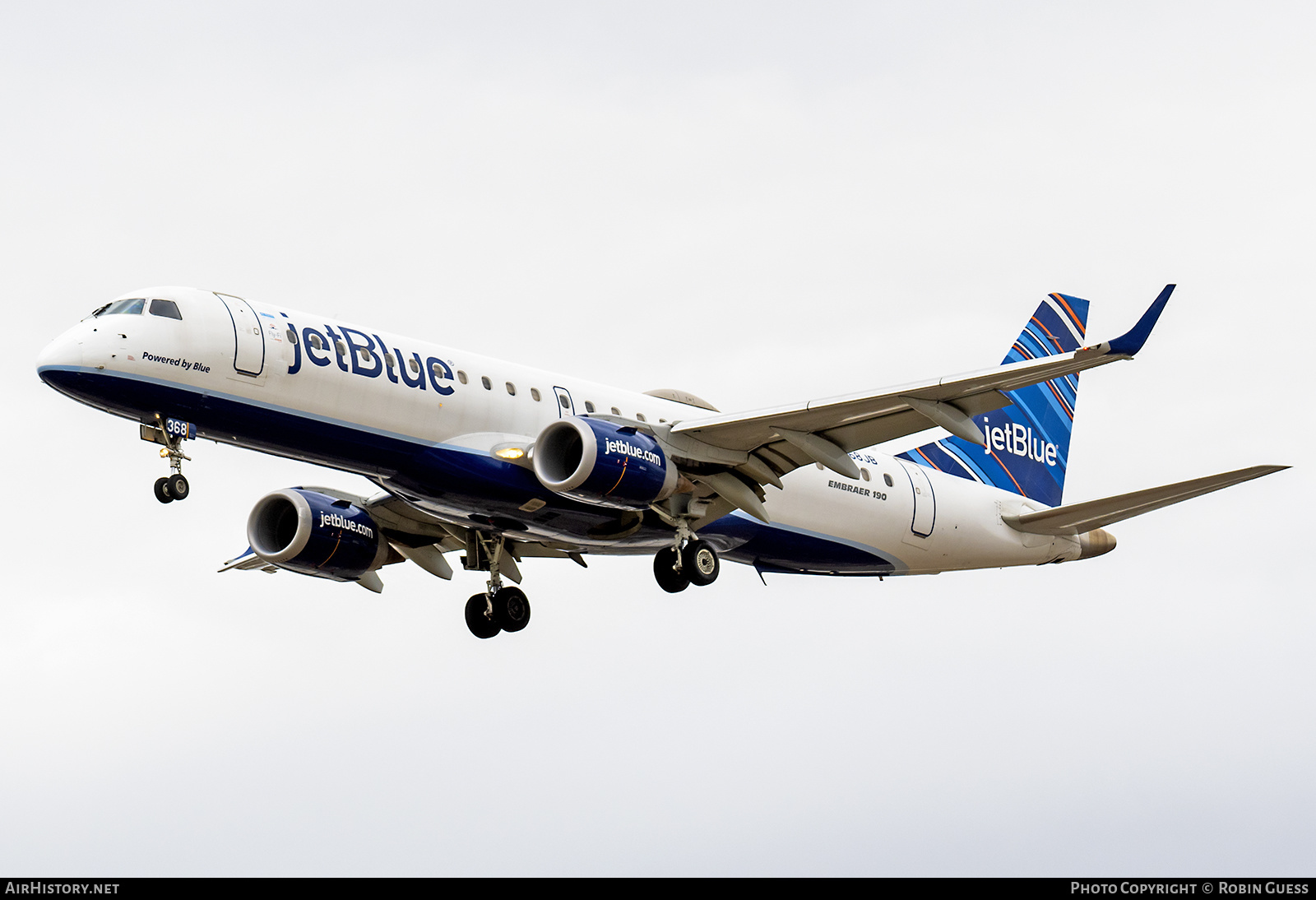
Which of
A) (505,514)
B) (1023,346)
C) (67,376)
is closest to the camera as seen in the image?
(67,376)

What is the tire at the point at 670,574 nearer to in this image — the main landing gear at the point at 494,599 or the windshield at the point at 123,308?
the main landing gear at the point at 494,599

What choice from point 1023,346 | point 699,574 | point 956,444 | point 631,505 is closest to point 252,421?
point 631,505

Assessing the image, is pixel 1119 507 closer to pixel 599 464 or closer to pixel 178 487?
pixel 599 464

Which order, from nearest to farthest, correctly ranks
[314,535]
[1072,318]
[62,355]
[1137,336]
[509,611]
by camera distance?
[1137,336], [62,355], [314,535], [509,611], [1072,318]

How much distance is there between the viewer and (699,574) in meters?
33.4

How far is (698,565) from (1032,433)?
12724 mm

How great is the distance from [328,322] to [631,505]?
6.47 metres

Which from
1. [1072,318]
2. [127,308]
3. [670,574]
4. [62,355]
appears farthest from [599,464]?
[1072,318]

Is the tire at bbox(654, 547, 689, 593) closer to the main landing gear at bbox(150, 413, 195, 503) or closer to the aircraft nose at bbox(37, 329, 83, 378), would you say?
the main landing gear at bbox(150, 413, 195, 503)

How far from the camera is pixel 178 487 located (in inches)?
1136

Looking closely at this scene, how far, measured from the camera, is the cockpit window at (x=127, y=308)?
29.1 m

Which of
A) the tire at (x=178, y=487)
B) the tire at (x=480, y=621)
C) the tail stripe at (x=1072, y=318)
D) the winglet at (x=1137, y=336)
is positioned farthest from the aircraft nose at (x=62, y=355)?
the tail stripe at (x=1072, y=318)

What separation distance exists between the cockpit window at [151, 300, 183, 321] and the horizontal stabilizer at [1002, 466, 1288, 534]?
19.0 m
